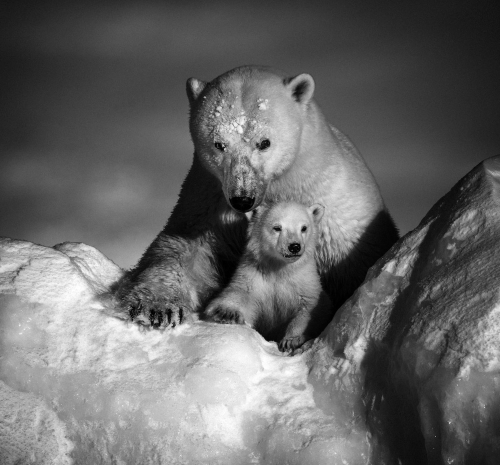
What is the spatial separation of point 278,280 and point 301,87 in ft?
3.69

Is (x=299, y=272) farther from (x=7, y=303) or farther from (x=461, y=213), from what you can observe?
(x=7, y=303)

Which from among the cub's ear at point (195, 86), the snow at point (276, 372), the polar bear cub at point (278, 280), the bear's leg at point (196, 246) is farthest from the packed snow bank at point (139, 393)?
the cub's ear at point (195, 86)

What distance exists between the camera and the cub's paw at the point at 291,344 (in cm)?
332

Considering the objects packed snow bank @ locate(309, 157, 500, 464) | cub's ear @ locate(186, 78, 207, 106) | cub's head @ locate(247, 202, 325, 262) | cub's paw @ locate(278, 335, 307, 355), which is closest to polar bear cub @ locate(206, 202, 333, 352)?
cub's head @ locate(247, 202, 325, 262)

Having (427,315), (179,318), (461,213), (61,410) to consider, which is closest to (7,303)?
(61,410)

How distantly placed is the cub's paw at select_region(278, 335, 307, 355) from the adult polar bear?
53 centimetres

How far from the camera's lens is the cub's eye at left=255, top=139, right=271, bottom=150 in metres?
3.60

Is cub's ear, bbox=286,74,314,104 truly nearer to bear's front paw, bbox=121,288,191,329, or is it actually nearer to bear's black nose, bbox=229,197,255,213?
bear's black nose, bbox=229,197,255,213

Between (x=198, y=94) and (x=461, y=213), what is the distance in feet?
6.03

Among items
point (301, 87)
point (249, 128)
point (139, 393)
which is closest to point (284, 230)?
point (249, 128)

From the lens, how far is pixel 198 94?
13.1ft

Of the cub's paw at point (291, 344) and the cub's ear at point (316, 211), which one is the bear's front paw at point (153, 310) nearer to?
the cub's paw at point (291, 344)

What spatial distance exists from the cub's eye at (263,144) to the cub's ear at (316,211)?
48 centimetres

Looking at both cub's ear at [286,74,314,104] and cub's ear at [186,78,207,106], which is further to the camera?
cub's ear at [186,78,207,106]
